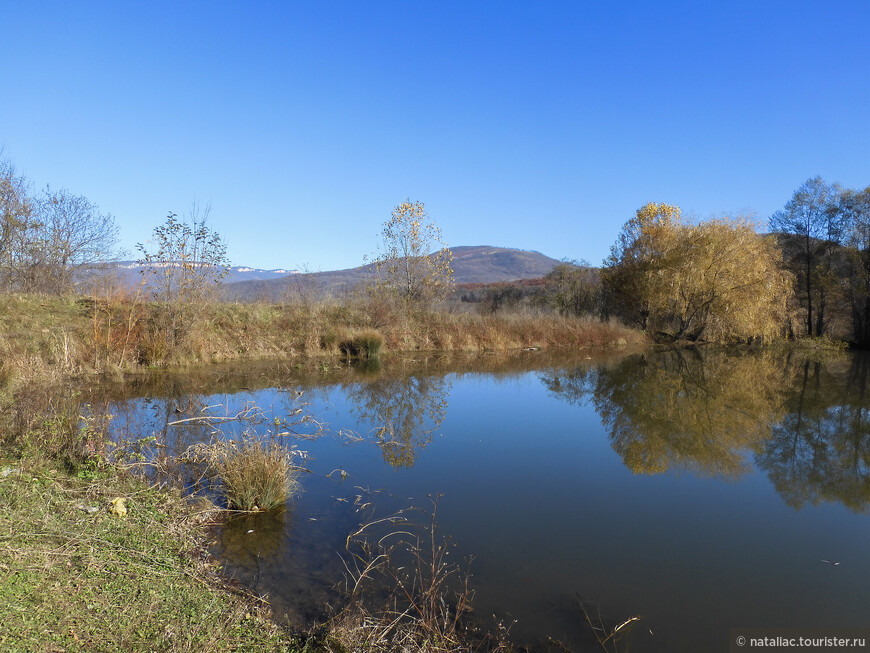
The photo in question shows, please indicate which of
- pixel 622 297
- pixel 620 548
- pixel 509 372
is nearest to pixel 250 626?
pixel 620 548

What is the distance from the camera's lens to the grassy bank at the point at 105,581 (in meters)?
2.88

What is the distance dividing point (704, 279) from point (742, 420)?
19132mm

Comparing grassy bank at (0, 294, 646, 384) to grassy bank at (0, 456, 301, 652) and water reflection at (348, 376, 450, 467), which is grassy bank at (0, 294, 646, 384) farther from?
grassy bank at (0, 456, 301, 652)

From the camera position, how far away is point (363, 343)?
794 inches

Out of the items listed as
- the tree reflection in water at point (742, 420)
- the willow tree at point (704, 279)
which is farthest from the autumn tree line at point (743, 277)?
the tree reflection in water at point (742, 420)

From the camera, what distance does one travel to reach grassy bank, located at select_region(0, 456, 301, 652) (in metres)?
2.88

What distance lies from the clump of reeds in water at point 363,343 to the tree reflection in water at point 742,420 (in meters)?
6.66

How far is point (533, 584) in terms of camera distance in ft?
14.2

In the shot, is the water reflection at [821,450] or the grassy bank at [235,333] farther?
the grassy bank at [235,333]

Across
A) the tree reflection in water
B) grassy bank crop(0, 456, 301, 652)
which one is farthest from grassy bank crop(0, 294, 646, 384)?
the tree reflection in water

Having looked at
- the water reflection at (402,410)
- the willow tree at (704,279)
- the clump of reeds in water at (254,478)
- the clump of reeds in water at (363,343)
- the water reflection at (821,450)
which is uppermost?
the willow tree at (704,279)

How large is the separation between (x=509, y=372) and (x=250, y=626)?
14.9m

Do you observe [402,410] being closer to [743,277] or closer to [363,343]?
[363,343]

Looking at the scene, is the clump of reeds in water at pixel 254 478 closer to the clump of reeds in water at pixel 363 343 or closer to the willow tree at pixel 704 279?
the clump of reeds in water at pixel 363 343
